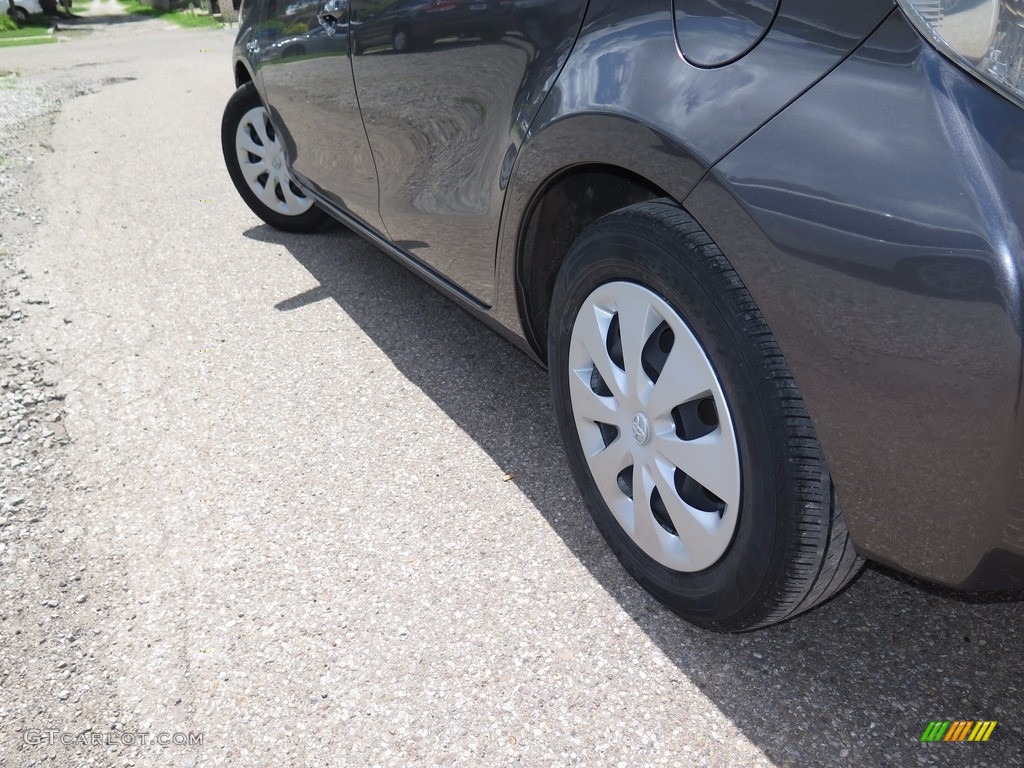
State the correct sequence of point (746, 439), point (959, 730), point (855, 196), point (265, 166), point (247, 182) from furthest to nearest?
point (247, 182)
point (265, 166)
point (959, 730)
point (746, 439)
point (855, 196)

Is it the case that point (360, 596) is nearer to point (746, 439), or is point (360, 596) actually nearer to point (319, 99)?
point (746, 439)

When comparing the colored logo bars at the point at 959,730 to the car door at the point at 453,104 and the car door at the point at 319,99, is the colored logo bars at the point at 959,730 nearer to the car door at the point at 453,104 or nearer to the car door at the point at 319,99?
the car door at the point at 453,104

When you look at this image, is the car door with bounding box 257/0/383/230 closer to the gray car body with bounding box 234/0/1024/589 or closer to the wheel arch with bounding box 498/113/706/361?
the wheel arch with bounding box 498/113/706/361

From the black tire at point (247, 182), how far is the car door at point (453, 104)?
1.76 meters

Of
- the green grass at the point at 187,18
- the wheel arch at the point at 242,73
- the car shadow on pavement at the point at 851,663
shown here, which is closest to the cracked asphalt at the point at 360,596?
the car shadow on pavement at the point at 851,663

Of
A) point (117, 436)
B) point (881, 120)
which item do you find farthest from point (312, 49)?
point (881, 120)

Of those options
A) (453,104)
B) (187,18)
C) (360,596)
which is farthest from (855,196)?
(187,18)

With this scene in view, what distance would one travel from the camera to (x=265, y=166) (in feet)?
14.7

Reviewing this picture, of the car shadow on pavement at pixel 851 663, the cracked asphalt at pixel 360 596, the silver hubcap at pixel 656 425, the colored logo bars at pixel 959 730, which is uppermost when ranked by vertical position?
the silver hubcap at pixel 656 425

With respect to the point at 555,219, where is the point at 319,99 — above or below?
above

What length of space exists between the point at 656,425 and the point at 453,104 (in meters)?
1.08

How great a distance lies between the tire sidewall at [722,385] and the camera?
1.53m

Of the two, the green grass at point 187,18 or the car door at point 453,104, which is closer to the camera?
the car door at point 453,104

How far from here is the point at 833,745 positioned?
5.54 ft
